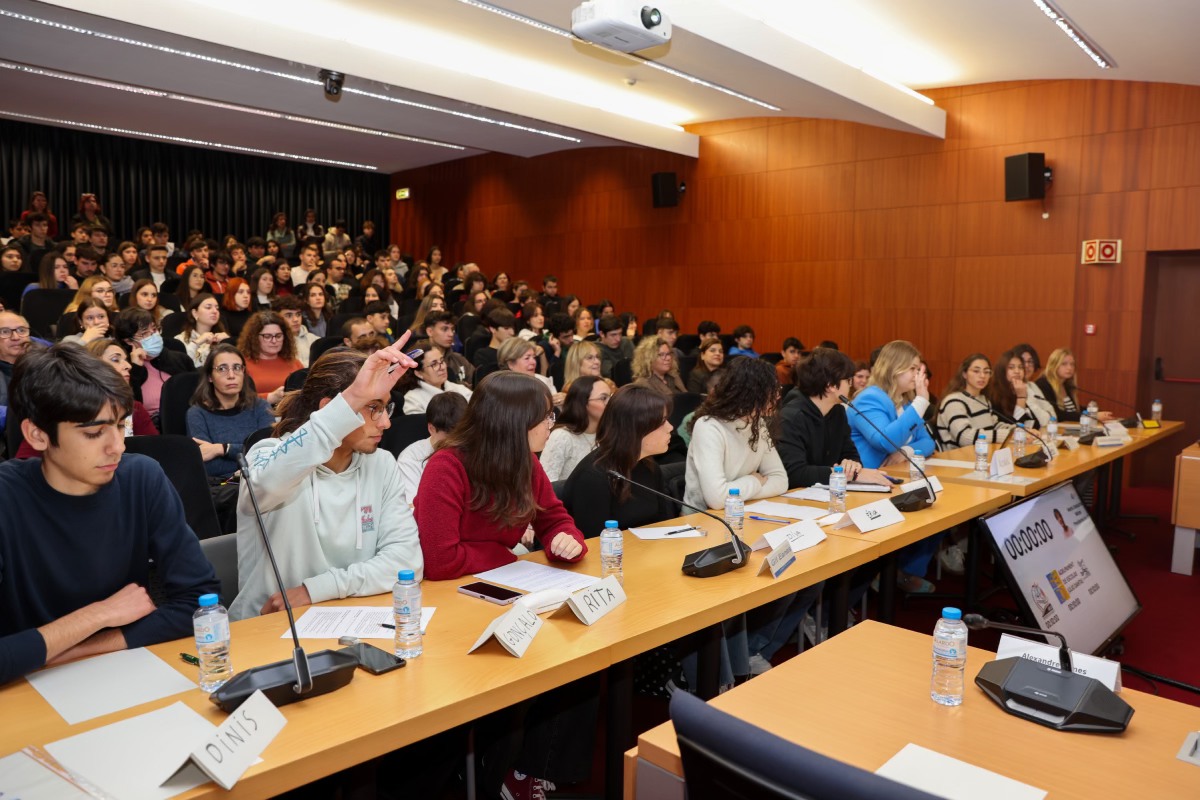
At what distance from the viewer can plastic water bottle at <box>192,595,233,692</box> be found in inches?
66.3

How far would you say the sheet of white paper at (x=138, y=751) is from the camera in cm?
133

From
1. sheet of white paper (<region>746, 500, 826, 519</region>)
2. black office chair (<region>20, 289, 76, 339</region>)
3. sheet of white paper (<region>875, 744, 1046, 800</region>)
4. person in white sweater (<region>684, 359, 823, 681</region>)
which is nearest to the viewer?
sheet of white paper (<region>875, 744, 1046, 800</region>)

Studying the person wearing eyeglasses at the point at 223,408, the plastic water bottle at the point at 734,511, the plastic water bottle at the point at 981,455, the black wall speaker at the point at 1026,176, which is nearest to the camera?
the plastic water bottle at the point at 734,511

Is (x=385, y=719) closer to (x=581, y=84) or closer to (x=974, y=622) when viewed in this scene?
(x=974, y=622)

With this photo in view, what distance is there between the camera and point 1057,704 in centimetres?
161

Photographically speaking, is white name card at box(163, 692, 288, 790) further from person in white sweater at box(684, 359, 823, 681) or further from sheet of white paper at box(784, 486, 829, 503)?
sheet of white paper at box(784, 486, 829, 503)

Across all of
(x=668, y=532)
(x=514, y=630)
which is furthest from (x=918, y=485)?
(x=514, y=630)

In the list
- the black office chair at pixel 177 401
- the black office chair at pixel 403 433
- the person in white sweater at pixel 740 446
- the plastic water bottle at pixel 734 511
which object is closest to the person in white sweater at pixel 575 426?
the person in white sweater at pixel 740 446

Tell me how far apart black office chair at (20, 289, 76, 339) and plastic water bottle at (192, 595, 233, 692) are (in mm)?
5768

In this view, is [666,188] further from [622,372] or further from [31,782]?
[31,782]

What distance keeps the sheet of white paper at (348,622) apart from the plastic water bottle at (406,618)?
11 cm

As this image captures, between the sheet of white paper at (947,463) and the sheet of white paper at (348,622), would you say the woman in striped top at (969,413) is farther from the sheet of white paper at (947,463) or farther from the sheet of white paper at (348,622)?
the sheet of white paper at (348,622)

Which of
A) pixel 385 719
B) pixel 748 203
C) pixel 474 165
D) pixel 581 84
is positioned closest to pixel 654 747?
pixel 385 719

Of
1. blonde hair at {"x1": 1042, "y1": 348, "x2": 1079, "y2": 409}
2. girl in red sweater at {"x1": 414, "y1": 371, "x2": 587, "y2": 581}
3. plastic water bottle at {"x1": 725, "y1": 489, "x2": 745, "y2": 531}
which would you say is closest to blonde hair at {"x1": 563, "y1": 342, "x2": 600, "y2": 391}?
plastic water bottle at {"x1": 725, "y1": 489, "x2": 745, "y2": 531}
